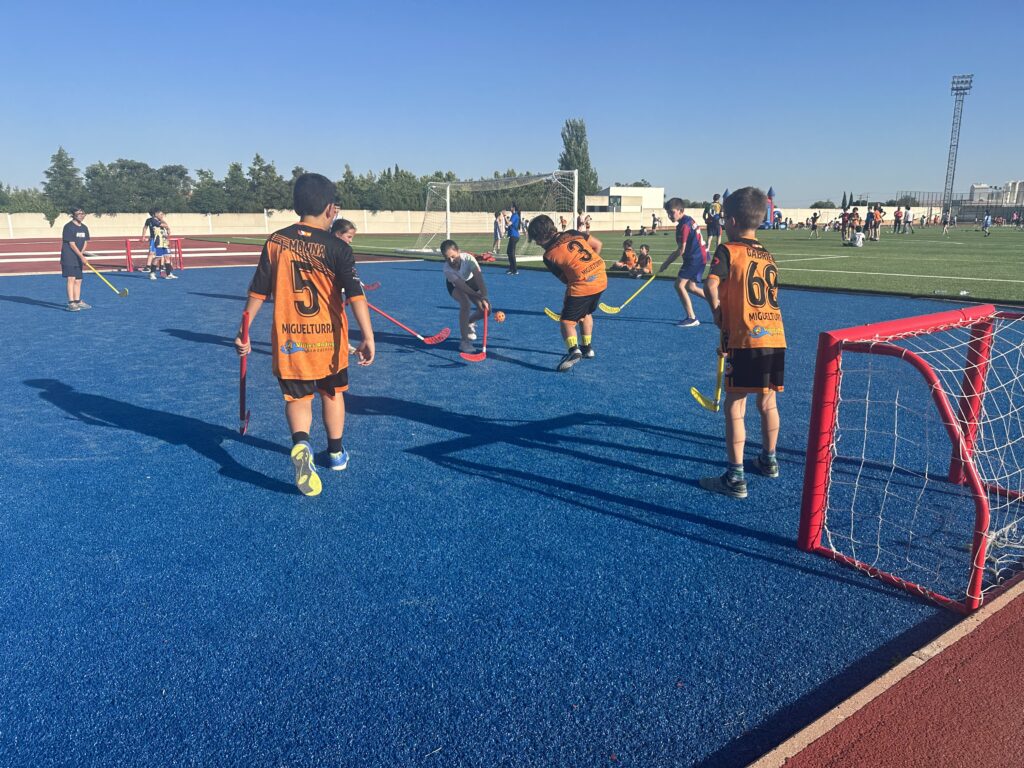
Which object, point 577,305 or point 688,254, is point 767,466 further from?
point 688,254

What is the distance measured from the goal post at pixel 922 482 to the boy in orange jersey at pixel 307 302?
3.00 m

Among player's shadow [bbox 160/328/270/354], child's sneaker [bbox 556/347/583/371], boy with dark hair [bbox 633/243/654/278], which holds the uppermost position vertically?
boy with dark hair [bbox 633/243/654/278]

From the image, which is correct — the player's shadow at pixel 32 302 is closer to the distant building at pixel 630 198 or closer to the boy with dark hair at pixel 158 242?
the boy with dark hair at pixel 158 242

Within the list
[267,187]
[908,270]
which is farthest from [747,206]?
[267,187]

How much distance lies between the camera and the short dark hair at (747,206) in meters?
4.39

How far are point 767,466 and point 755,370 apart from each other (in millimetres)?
970

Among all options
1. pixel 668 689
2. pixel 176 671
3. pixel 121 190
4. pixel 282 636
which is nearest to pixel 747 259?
pixel 668 689

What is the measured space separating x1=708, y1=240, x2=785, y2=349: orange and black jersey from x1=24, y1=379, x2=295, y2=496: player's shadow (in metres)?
3.39

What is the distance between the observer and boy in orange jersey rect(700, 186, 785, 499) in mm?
4406

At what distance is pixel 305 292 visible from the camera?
447 centimetres

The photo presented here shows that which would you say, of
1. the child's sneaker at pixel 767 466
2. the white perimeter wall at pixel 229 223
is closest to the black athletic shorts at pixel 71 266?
the child's sneaker at pixel 767 466

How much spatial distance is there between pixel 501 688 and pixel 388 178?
8357 centimetres

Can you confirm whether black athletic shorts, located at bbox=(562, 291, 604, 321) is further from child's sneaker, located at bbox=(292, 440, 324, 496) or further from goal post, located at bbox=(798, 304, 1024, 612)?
child's sneaker, located at bbox=(292, 440, 324, 496)

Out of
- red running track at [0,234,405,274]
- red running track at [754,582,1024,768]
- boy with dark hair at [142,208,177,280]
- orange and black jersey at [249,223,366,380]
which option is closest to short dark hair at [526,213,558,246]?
A: orange and black jersey at [249,223,366,380]
